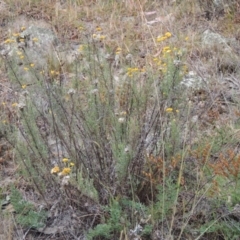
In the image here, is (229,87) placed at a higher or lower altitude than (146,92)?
lower

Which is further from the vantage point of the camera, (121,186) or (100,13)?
(100,13)

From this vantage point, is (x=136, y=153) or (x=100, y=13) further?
(x=100, y=13)

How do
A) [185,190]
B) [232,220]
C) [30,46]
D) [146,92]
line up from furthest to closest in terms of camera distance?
1. [30,46]
2. [146,92]
3. [185,190]
4. [232,220]

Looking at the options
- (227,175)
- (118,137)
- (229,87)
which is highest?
(118,137)

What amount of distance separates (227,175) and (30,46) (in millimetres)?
2654

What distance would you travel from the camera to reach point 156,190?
3.27m

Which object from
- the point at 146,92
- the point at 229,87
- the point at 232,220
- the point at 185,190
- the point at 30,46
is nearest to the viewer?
the point at 232,220

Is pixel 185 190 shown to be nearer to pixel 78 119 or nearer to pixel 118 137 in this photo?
pixel 118 137

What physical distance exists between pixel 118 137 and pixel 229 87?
1.71 meters

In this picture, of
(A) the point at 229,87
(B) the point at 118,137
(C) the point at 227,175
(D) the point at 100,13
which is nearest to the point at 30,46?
(D) the point at 100,13

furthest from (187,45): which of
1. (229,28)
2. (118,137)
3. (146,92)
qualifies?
(118,137)

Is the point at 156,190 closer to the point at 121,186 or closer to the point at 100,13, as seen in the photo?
the point at 121,186

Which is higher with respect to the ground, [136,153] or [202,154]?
[136,153]

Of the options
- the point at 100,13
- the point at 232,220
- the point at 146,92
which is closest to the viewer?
the point at 232,220
